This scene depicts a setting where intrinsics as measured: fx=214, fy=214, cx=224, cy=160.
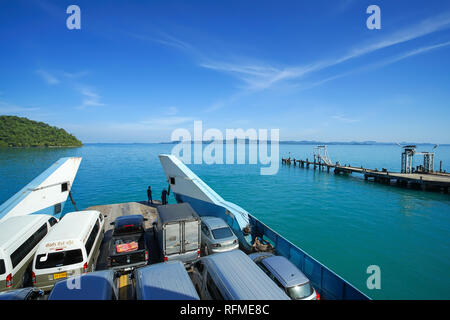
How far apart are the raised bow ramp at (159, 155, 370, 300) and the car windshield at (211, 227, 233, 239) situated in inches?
53.5

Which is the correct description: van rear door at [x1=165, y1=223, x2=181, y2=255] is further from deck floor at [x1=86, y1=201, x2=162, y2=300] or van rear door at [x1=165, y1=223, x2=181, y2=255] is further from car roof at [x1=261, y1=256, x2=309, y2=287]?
car roof at [x1=261, y1=256, x2=309, y2=287]

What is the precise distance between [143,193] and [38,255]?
29.8 metres

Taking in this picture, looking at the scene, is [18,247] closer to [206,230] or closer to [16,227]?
[16,227]

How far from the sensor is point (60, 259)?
7199 millimetres

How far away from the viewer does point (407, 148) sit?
141 feet

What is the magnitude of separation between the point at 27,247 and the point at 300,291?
9917 millimetres

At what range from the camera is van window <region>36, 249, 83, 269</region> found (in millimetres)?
6992

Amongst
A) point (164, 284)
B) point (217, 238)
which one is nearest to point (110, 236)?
point (217, 238)

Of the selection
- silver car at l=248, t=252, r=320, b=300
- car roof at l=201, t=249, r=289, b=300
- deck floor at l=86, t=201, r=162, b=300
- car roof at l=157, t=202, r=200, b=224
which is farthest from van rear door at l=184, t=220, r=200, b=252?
silver car at l=248, t=252, r=320, b=300

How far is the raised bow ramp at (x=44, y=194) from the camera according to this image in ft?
40.6

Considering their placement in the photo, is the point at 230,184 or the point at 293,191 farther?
the point at 230,184

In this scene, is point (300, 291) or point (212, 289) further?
point (300, 291)
